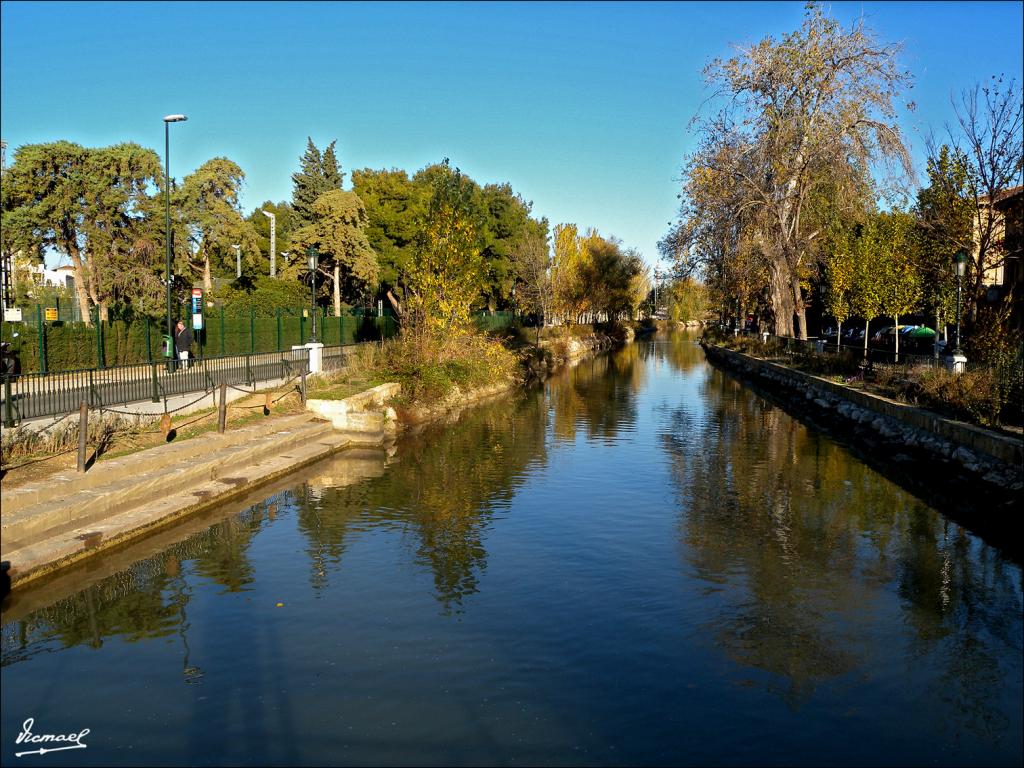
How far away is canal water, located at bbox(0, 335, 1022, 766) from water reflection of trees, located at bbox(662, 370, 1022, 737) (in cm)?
4

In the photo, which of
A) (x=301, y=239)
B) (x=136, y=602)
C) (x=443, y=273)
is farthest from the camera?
(x=301, y=239)

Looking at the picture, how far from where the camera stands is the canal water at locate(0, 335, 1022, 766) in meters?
6.56

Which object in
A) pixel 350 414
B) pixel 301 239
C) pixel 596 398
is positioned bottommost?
pixel 596 398

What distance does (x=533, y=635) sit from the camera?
338 inches

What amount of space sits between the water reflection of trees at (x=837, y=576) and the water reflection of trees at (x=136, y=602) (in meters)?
5.80

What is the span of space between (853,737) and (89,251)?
40901 millimetres

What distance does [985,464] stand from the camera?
14992 mm

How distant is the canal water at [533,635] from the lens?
656 cm

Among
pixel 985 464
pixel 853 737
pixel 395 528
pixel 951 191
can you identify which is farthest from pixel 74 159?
pixel 853 737

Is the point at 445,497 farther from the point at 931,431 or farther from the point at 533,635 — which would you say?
the point at 931,431

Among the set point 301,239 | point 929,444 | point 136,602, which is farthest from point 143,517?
point 301,239

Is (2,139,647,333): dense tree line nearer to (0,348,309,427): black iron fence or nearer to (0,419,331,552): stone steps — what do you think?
(0,348,309,427): black iron fence

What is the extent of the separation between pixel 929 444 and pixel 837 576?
866cm

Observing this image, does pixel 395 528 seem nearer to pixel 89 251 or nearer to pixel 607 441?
pixel 607 441
